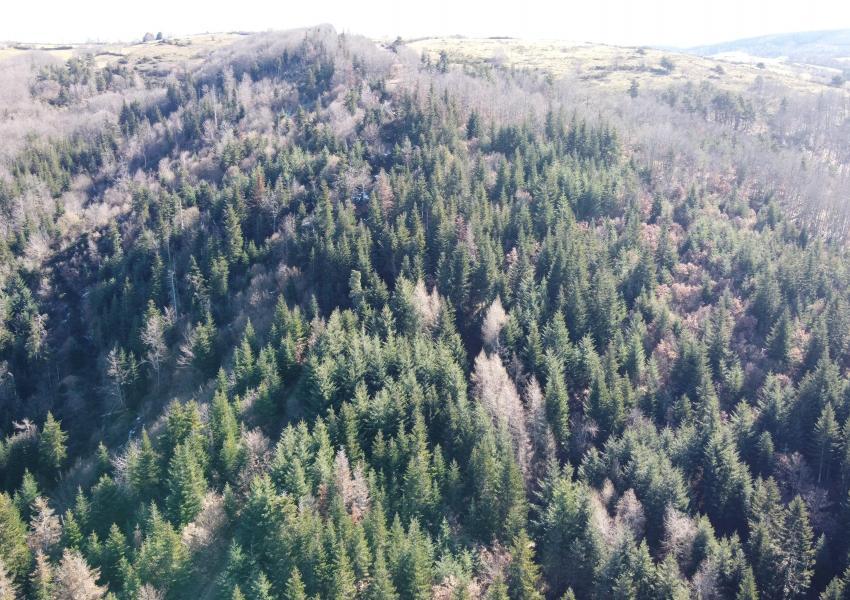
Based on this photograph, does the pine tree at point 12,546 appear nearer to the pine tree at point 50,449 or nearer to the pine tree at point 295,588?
the pine tree at point 50,449

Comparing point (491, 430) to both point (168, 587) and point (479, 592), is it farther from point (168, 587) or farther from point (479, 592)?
point (168, 587)

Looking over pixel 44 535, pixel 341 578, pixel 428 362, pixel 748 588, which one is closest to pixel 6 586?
pixel 44 535

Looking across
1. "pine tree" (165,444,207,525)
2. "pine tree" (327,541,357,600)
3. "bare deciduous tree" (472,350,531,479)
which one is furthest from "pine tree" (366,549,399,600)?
"bare deciduous tree" (472,350,531,479)

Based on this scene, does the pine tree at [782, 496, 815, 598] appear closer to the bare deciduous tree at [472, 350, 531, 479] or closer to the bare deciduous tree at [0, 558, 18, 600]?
the bare deciduous tree at [472, 350, 531, 479]

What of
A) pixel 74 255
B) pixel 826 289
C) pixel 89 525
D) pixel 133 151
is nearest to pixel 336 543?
pixel 89 525

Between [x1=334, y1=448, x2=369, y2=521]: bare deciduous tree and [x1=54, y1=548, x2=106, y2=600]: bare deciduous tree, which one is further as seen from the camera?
[x1=334, y1=448, x2=369, y2=521]: bare deciduous tree

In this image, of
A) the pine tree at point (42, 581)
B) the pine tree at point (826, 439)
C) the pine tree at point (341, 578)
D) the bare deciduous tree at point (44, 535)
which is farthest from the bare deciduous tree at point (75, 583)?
the pine tree at point (826, 439)

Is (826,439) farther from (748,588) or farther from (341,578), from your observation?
(341,578)

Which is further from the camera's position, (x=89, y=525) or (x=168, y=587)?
(x=89, y=525)
